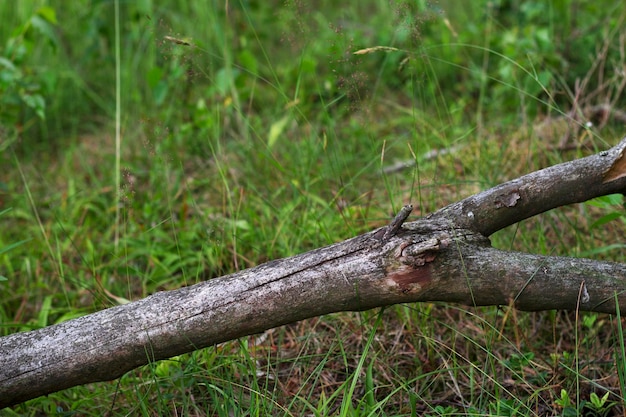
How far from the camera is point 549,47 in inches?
131

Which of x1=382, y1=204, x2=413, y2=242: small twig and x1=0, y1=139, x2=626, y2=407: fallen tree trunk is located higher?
x1=382, y1=204, x2=413, y2=242: small twig

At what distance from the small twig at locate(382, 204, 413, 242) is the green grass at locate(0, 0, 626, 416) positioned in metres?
0.28

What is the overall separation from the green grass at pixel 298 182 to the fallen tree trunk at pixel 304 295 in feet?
0.45

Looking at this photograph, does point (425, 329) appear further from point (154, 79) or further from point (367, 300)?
point (154, 79)

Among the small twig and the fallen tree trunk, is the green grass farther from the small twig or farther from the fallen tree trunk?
the small twig

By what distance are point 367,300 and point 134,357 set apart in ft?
1.84

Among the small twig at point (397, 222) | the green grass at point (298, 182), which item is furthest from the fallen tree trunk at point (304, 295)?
the green grass at point (298, 182)

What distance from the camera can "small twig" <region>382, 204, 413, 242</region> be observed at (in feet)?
5.11

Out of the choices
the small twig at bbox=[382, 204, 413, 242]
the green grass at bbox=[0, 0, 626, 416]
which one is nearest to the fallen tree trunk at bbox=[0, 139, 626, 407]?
the small twig at bbox=[382, 204, 413, 242]

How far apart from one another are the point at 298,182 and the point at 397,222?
1.24m

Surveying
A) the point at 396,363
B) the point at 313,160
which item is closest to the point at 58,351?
the point at 396,363

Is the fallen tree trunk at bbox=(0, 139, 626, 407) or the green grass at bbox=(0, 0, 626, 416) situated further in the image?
the green grass at bbox=(0, 0, 626, 416)

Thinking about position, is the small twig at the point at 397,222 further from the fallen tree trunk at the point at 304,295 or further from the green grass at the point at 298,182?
the green grass at the point at 298,182

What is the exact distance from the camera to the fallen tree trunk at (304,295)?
159 cm
